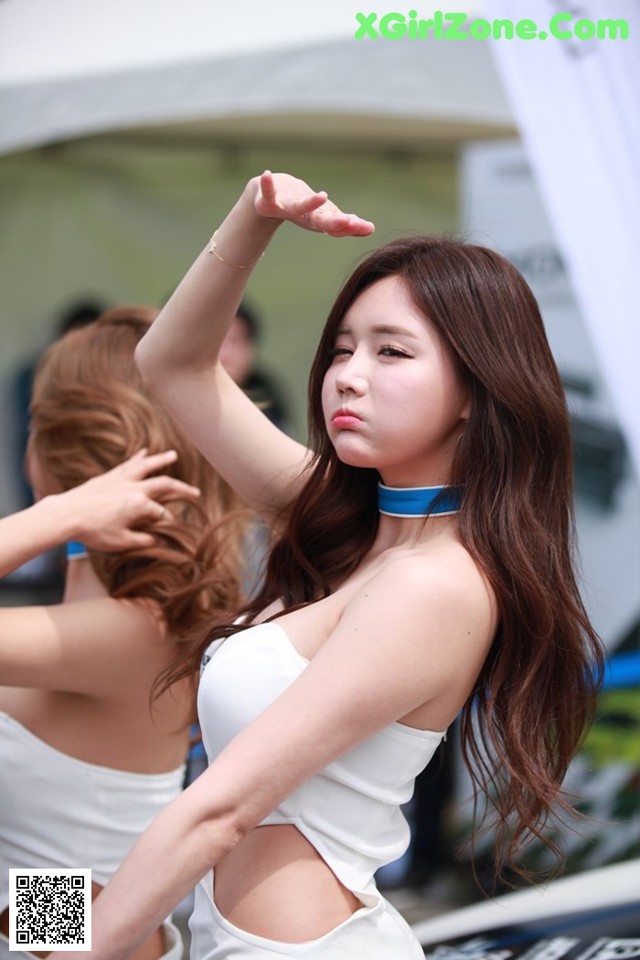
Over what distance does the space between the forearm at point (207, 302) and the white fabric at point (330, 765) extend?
1.92ft

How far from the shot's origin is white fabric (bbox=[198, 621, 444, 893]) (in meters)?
1.58

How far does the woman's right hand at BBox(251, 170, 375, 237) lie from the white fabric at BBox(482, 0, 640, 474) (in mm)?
1048

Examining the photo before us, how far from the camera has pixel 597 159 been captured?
2.58 meters

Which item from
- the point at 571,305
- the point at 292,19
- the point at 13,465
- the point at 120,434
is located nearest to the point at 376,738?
the point at 120,434

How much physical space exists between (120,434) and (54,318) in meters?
3.53

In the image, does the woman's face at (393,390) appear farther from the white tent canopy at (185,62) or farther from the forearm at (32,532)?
the white tent canopy at (185,62)

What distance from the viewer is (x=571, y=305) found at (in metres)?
4.41

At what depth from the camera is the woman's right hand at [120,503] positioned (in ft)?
6.66

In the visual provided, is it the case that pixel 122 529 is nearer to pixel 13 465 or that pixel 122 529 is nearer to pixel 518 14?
pixel 518 14

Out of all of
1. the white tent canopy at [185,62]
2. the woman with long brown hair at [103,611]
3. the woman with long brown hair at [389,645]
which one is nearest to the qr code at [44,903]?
the woman with long brown hair at [389,645]

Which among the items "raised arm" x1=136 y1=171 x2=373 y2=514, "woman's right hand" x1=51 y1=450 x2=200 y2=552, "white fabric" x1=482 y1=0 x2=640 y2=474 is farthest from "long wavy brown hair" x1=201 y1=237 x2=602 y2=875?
"white fabric" x1=482 y1=0 x2=640 y2=474

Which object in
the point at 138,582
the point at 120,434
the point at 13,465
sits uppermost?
the point at 120,434

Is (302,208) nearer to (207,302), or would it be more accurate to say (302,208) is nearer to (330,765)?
(207,302)

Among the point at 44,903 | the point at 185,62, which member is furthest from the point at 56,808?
the point at 185,62
